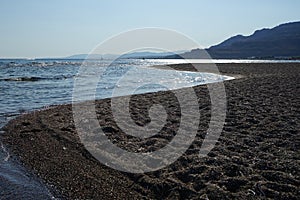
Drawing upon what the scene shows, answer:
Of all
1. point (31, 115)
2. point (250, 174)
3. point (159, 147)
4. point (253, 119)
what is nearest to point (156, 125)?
point (159, 147)

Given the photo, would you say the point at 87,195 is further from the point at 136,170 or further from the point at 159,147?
the point at 159,147

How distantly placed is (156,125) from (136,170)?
4133 millimetres

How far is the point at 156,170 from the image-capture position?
7.20m

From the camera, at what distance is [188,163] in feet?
24.3

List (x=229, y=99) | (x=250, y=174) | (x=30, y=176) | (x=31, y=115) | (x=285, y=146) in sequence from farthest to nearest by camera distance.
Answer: (x=229, y=99) < (x=31, y=115) < (x=285, y=146) < (x=30, y=176) < (x=250, y=174)

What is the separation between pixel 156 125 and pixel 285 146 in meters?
4.54

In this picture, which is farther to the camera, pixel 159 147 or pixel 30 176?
pixel 159 147

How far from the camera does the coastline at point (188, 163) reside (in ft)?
19.9

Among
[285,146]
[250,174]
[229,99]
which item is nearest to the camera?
[250,174]

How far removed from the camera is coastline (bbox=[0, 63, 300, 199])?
19.9 ft

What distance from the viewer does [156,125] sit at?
1129cm

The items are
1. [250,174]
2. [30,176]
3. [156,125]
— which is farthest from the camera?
[156,125]

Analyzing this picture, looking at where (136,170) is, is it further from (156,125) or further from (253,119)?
(253,119)

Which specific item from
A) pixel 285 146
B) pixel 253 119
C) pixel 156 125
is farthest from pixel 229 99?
pixel 285 146
